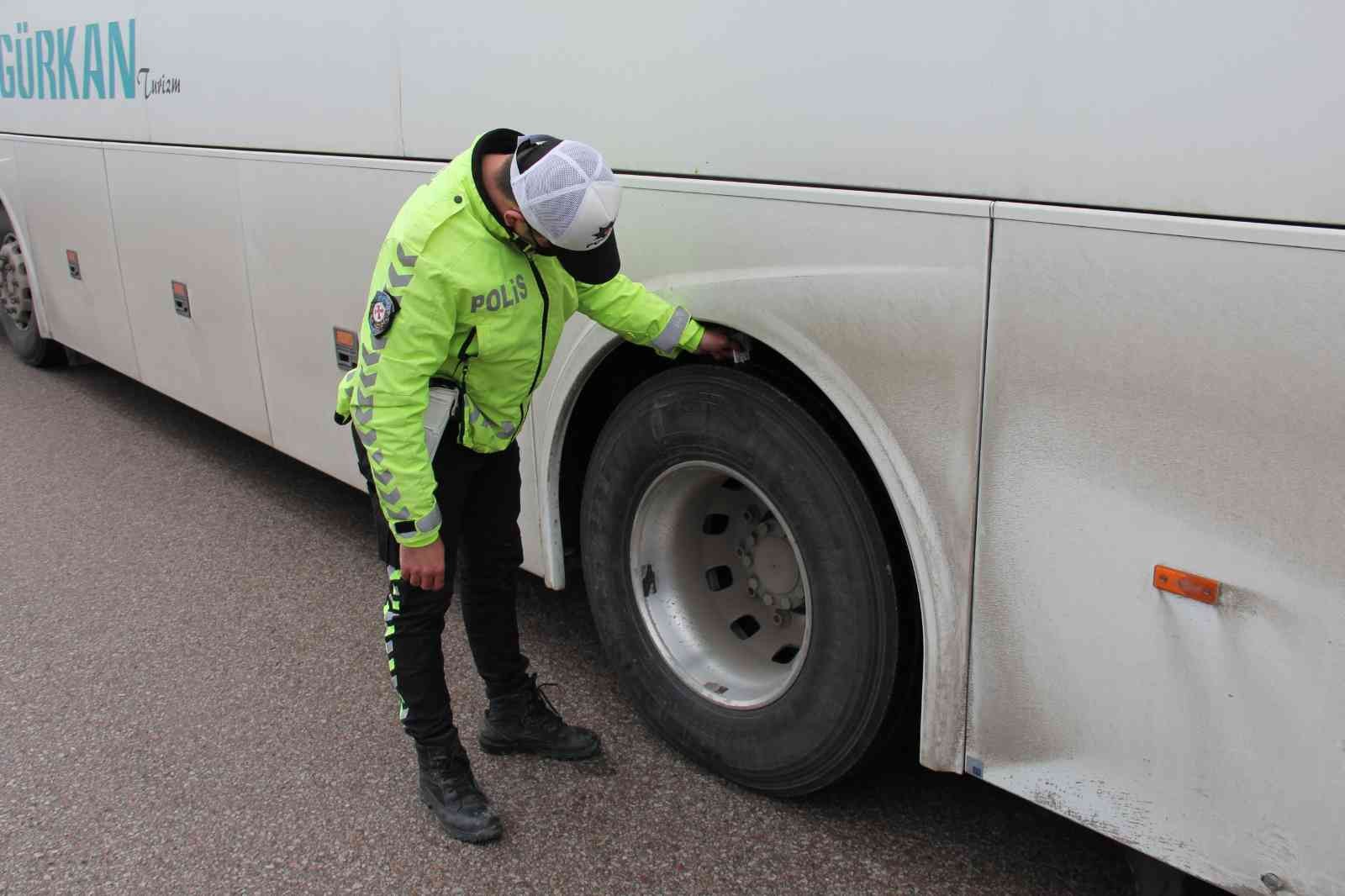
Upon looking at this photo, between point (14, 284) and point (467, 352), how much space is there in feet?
18.7

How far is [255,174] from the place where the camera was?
13.6ft

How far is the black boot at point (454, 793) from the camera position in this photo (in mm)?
2855

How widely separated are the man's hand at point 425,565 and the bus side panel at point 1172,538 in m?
1.14

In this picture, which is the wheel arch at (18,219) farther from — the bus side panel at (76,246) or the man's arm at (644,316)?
the man's arm at (644,316)

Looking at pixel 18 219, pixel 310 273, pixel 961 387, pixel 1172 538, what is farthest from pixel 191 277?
pixel 1172 538

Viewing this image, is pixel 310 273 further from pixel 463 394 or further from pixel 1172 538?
pixel 1172 538

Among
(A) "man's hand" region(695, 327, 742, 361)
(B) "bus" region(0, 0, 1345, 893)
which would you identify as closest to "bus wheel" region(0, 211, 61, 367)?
(B) "bus" region(0, 0, 1345, 893)

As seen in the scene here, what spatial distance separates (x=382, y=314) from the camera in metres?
2.40

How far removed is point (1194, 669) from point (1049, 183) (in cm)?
86

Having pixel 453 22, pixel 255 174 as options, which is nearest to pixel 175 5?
pixel 255 174

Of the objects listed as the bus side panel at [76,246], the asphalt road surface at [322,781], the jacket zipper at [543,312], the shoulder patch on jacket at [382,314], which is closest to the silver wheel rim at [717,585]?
the asphalt road surface at [322,781]

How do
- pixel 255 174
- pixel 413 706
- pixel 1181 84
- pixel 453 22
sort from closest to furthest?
pixel 1181 84 < pixel 413 706 < pixel 453 22 < pixel 255 174

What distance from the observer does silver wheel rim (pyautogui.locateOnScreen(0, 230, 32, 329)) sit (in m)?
6.86

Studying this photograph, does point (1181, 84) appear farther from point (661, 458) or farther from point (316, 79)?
point (316, 79)
